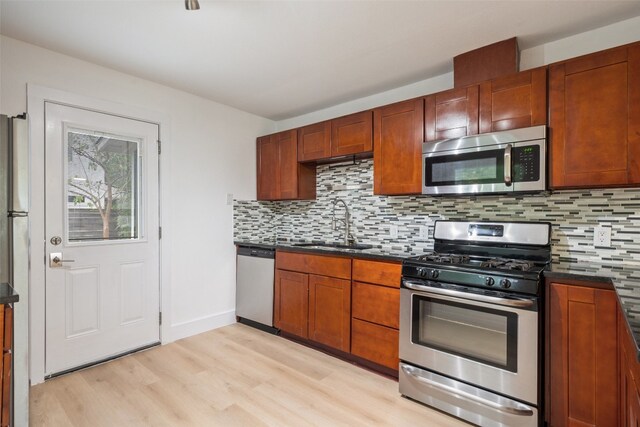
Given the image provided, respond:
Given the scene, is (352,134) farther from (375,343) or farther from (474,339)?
(474,339)

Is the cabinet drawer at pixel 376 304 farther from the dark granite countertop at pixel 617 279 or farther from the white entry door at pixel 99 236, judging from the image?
the white entry door at pixel 99 236

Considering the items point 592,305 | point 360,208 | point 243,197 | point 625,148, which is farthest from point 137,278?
point 625,148

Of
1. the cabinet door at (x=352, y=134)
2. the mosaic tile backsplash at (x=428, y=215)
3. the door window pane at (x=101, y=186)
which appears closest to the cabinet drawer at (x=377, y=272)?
the mosaic tile backsplash at (x=428, y=215)

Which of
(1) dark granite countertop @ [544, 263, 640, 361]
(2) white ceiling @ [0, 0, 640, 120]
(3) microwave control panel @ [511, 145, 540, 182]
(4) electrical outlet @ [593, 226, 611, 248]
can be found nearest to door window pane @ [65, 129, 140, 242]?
(2) white ceiling @ [0, 0, 640, 120]

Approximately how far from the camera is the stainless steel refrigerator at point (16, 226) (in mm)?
1743

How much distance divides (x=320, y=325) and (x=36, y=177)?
2456mm

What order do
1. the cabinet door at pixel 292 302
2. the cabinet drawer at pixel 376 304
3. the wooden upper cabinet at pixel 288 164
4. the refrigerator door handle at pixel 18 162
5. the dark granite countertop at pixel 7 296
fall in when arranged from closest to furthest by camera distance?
the dark granite countertop at pixel 7 296 < the refrigerator door handle at pixel 18 162 < the cabinet drawer at pixel 376 304 < the cabinet door at pixel 292 302 < the wooden upper cabinet at pixel 288 164

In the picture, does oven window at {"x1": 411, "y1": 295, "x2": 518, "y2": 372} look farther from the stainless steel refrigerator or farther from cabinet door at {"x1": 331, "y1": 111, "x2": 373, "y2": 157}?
the stainless steel refrigerator

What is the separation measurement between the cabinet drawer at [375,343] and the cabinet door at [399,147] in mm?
1091

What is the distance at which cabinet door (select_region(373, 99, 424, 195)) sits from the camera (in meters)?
2.60

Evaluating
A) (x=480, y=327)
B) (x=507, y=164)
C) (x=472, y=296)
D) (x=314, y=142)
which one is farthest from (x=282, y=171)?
(x=480, y=327)

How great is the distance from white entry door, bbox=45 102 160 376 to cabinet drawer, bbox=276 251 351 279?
118 centimetres

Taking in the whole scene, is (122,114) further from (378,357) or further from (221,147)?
(378,357)

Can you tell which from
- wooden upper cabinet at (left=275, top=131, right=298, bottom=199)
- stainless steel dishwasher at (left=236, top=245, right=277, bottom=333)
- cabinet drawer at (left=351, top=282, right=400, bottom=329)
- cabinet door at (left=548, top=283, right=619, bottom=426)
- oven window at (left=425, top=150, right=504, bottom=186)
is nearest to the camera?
cabinet door at (left=548, top=283, right=619, bottom=426)
